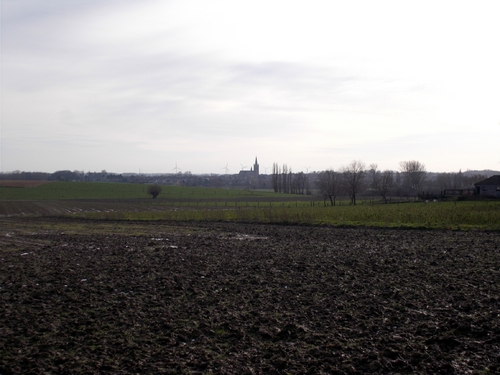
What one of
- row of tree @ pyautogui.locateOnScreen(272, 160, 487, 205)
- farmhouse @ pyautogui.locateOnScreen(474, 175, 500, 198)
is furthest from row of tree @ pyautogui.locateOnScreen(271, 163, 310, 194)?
farmhouse @ pyautogui.locateOnScreen(474, 175, 500, 198)

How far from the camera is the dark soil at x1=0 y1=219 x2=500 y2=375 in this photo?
6871 millimetres

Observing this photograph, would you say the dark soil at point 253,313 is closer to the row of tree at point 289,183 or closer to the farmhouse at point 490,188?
the farmhouse at point 490,188

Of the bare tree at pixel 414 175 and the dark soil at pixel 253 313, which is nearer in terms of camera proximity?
the dark soil at pixel 253 313

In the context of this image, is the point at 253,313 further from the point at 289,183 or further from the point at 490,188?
the point at 289,183

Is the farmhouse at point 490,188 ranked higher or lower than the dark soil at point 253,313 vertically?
higher

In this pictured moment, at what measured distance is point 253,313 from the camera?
934 centimetres

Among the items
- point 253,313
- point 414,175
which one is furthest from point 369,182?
point 253,313

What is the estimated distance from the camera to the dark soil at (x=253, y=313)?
687 cm

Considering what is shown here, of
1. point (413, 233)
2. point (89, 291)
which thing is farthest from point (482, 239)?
point (89, 291)

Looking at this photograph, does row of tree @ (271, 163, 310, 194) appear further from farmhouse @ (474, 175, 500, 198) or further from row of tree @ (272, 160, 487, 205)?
farmhouse @ (474, 175, 500, 198)

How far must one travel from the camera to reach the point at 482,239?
2144 centimetres

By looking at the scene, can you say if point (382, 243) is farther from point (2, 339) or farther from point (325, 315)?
point (2, 339)

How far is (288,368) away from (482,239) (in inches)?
714

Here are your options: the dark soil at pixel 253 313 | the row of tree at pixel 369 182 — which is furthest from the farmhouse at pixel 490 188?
the dark soil at pixel 253 313
